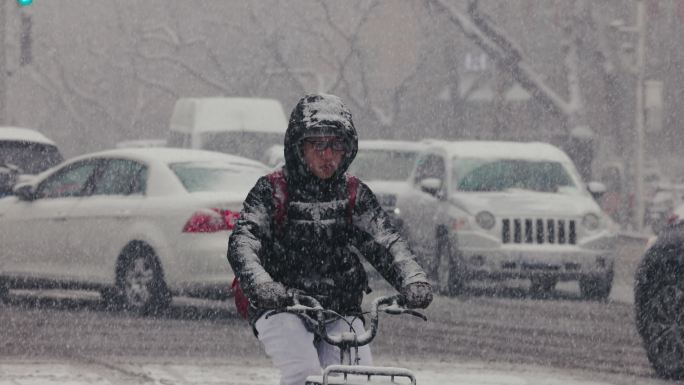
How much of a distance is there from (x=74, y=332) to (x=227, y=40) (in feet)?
183

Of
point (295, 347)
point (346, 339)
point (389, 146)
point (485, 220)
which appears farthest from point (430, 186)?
point (346, 339)

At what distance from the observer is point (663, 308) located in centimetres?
1038

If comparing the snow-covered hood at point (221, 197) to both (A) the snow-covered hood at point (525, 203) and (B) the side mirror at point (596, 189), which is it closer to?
(A) the snow-covered hood at point (525, 203)

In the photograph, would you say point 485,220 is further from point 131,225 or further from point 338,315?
point 338,315

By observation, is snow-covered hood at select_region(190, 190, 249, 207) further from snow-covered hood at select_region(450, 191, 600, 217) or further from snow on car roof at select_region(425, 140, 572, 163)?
snow on car roof at select_region(425, 140, 572, 163)

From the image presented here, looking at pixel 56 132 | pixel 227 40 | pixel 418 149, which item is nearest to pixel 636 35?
pixel 418 149

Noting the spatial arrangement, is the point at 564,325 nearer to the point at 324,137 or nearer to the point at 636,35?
the point at 324,137

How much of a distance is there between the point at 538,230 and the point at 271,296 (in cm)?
1270

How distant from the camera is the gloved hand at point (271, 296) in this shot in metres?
4.98

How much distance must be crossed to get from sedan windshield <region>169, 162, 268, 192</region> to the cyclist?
29.2 feet

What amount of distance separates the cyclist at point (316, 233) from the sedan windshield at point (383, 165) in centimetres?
1484

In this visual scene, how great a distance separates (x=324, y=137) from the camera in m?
5.39

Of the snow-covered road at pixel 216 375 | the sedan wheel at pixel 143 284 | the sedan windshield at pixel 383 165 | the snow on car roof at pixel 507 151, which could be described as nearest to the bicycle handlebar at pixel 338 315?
the snow-covered road at pixel 216 375

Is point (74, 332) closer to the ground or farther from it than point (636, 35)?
closer to the ground
